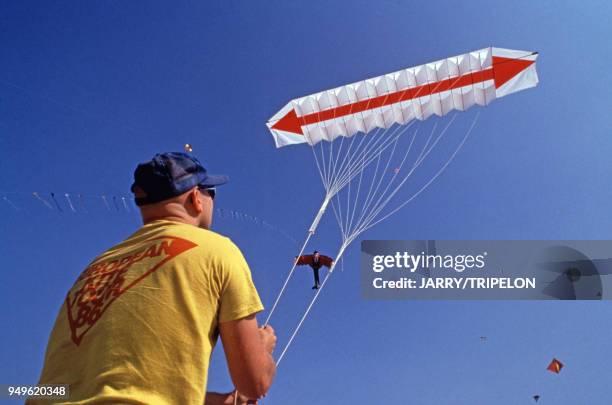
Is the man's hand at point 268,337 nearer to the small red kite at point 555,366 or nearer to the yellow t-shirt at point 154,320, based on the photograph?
the yellow t-shirt at point 154,320

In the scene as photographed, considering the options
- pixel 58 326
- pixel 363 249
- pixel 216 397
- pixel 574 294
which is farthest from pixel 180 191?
pixel 574 294

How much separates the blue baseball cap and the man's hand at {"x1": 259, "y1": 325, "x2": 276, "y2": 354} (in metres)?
0.55

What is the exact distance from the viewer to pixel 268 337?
171cm

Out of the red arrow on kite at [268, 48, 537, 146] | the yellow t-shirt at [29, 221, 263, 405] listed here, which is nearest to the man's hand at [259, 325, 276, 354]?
the yellow t-shirt at [29, 221, 263, 405]

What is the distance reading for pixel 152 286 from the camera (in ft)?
4.74

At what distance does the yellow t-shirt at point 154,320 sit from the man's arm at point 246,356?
0.11 ft

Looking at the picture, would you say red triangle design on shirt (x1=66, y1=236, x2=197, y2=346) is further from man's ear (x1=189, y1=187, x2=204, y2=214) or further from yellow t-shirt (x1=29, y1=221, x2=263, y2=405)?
man's ear (x1=189, y1=187, x2=204, y2=214)

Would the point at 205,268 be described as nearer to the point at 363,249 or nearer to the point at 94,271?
the point at 94,271

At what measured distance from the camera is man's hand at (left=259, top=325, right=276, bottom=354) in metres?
1.67

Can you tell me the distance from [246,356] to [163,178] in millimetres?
668

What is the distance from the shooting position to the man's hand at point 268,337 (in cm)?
167

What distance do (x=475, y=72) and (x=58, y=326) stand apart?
489 inches

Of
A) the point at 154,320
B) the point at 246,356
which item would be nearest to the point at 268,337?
the point at 246,356

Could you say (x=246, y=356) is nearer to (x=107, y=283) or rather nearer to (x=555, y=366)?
(x=107, y=283)
